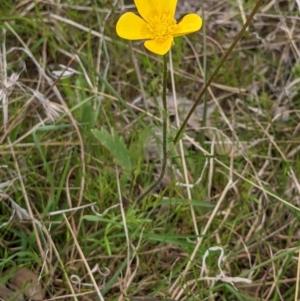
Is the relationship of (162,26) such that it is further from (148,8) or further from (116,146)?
(116,146)

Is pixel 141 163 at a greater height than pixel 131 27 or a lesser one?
lesser

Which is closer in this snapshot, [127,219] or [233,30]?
[127,219]

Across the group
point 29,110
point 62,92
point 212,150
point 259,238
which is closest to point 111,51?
point 62,92

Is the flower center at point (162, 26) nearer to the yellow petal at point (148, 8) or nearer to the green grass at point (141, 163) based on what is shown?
the yellow petal at point (148, 8)

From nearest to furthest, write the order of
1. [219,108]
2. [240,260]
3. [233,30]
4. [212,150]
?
[240,260]
[212,150]
[219,108]
[233,30]

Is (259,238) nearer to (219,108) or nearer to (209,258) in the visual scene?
(209,258)

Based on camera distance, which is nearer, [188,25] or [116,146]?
[188,25]

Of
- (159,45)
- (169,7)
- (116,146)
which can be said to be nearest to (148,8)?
(169,7)

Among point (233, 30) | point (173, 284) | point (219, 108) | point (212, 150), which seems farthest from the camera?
point (233, 30)

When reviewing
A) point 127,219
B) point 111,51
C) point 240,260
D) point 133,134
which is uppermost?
point 111,51
